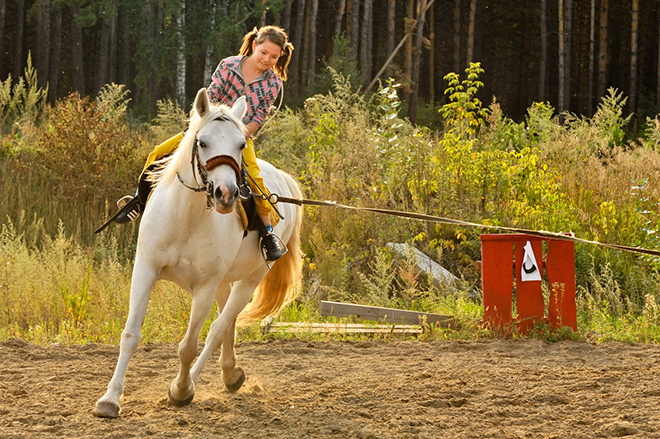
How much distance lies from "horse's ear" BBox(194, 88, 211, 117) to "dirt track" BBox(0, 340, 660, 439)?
1.88m

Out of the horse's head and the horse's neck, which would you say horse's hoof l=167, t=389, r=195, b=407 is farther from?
the horse's head

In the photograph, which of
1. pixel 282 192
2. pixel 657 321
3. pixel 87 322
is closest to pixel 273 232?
pixel 282 192

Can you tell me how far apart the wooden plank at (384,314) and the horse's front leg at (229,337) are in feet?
7.70

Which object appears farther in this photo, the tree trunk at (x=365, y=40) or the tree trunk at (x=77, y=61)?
the tree trunk at (x=77, y=61)

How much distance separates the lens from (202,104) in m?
4.63

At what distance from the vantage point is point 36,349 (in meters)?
7.15

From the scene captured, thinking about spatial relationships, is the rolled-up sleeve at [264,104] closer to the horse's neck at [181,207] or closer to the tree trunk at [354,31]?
the horse's neck at [181,207]

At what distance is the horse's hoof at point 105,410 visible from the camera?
15.6ft

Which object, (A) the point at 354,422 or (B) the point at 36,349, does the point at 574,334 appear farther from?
(B) the point at 36,349

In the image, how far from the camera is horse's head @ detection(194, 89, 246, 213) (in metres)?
4.23

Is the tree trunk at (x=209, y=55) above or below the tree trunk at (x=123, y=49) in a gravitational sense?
below

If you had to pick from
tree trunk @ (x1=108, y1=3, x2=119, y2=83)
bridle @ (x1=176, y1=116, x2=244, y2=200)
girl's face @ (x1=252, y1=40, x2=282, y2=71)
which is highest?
tree trunk @ (x1=108, y1=3, x2=119, y2=83)

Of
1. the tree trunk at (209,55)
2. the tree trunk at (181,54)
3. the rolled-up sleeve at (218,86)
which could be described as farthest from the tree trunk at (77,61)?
the rolled-up sleeve at (218,86)

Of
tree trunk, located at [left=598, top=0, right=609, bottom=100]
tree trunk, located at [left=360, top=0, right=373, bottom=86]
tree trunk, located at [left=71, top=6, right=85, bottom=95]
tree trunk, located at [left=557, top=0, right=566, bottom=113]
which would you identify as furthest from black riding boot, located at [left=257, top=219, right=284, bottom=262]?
tree trunk, located at [left=71, top=6, right=85, bottom=95]
